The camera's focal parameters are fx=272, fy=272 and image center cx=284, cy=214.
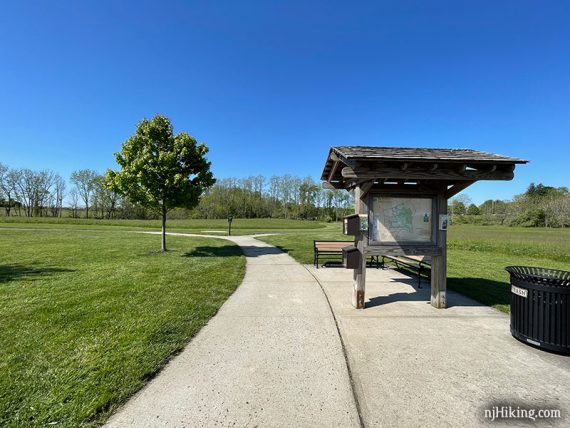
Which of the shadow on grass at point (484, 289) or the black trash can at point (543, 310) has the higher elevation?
the black trash can at point (543, 310)

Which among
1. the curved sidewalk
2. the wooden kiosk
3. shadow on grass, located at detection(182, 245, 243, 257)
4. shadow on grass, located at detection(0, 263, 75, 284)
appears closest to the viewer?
the curved sidewalk

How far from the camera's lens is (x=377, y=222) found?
5734 mm

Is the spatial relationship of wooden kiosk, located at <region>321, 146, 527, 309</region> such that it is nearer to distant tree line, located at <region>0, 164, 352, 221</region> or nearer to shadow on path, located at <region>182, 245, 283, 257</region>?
shadow on path, located at <region>182, 245, 283, 257</region>

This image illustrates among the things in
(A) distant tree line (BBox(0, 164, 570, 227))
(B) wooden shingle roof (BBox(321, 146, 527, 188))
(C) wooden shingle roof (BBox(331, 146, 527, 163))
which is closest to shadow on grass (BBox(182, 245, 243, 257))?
(C) wooden shingle roof (BBox(331, 146, 527, 163))

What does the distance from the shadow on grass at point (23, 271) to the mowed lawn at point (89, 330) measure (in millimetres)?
26

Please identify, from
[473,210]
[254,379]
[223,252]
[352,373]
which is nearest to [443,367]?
[352,373]

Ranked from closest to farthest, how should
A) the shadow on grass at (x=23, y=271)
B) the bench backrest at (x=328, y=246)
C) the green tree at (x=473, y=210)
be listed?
the shadow on grass at (x=23, y=271), the bench backrest at (x=328, y=246), the green tree at (x=473, y=210)

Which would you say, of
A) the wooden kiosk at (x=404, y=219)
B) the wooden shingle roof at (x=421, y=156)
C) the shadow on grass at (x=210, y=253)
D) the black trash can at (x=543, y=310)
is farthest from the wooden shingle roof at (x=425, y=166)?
the shadow on grass at (x=210, y=253)

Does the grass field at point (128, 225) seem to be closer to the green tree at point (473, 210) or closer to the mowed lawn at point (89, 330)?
the mowed lawn at point (89, 330)

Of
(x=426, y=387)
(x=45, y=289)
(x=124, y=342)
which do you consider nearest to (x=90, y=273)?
(x=45, y=289)

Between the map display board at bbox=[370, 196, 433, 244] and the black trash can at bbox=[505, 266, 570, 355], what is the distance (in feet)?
6.22

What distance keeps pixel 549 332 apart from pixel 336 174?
4887 millimetres

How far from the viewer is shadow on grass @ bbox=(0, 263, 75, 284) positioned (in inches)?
308

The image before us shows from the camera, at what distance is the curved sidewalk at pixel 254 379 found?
2.46 metres
